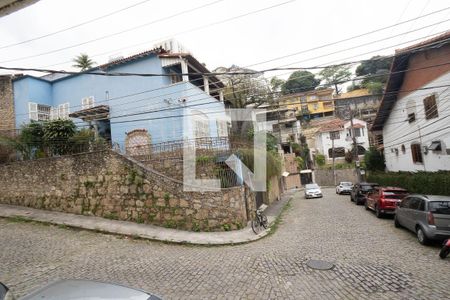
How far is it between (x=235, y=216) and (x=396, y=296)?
273 inches

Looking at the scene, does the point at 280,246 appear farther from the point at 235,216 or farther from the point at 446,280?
the point at 446,280

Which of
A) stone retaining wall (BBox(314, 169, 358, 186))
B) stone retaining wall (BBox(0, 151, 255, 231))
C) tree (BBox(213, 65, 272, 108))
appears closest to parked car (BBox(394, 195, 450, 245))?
stone retaining wall (BBox(0, 151, 255, 231))

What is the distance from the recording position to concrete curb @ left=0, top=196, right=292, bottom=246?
1001 centimetres

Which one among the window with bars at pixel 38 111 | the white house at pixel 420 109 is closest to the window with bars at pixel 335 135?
the white house at pixel 420 109

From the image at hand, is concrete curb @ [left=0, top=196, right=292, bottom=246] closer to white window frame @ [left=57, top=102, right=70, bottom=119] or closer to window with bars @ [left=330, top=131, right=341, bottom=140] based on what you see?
white window frame @ [left=57, top=102, right=70, bottom=119]

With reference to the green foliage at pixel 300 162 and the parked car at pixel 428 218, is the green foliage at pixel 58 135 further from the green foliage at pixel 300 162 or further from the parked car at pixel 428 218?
the green foliage at pixel 300 162

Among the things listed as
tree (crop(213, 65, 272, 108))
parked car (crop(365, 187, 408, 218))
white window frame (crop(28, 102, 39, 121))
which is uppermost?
tree (crop(213, 65, 272, 108))

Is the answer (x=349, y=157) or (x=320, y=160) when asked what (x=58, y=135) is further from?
(x=349, y=157)

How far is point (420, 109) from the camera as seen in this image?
1656cm

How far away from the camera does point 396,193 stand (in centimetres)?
1358

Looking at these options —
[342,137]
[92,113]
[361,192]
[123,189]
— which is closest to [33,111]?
[92,113]

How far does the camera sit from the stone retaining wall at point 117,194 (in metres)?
11.3

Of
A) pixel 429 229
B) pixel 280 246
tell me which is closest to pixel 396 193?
pixel 429 229

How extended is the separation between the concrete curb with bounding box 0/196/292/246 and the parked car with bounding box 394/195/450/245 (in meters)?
5.34
